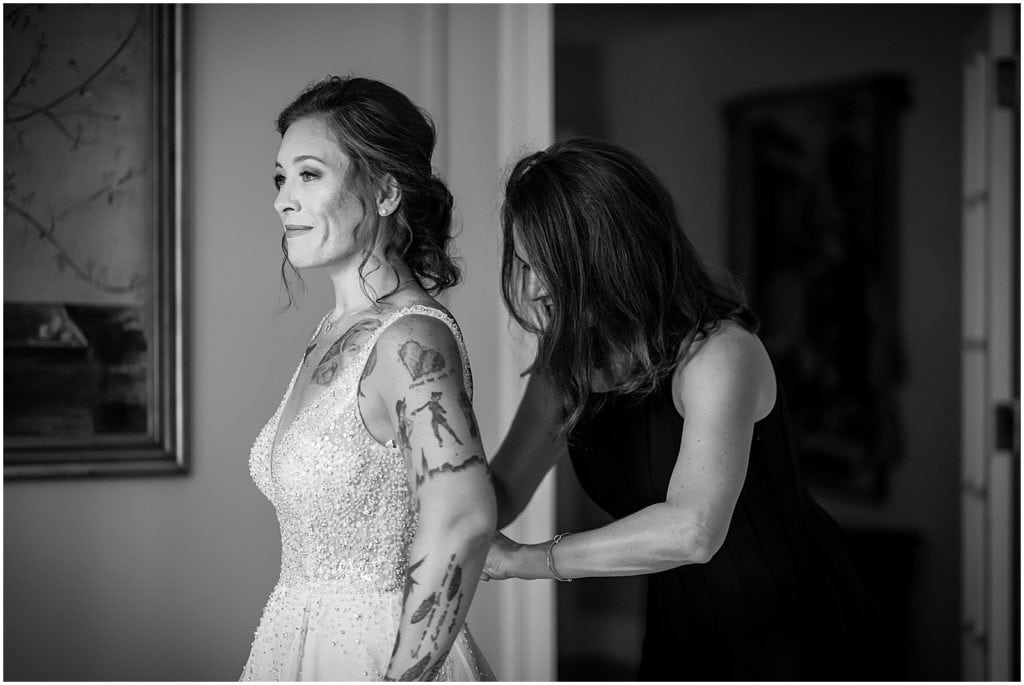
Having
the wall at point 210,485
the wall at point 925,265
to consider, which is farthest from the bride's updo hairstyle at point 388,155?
the wall at point 925,265

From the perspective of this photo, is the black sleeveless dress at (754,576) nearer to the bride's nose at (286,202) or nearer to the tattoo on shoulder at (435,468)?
the tattoo on shoulder at (435,468)

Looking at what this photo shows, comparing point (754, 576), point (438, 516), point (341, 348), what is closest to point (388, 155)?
point (341, 348)

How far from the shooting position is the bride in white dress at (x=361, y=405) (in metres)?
1.31

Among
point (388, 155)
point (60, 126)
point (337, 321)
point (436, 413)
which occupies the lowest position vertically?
point (436, 413)

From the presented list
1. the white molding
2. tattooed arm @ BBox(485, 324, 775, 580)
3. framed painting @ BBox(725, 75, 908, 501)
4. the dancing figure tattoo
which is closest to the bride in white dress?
the dancing figure tattoo

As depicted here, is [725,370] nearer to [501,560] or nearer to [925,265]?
[501,560]

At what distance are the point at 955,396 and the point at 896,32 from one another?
141 centimetres

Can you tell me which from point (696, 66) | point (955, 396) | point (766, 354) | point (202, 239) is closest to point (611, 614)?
point (955, 396)

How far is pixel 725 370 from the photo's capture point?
1484mm

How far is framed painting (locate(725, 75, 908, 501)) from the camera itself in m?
3.94

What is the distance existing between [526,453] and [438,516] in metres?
0.53

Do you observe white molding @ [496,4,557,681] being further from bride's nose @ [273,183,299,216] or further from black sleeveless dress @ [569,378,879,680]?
bride's nose @ [273,183,299,216]

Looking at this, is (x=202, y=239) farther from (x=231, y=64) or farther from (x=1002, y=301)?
(x=1002, y=301)

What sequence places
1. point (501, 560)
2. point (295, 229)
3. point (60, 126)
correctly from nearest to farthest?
point (295, 229), point (501, 560), point (60, 126)
